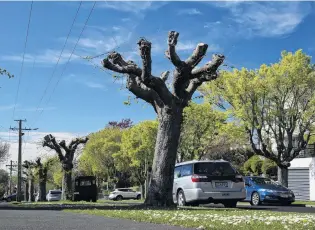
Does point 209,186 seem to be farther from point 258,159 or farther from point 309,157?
point 258,159

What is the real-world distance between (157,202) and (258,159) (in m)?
33.5

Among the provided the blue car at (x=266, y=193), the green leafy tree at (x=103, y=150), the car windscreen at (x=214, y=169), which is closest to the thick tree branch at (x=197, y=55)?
the car windscreen at (x=214, y=169)

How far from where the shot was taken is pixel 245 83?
1140 inches

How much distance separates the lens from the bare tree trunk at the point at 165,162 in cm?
1418

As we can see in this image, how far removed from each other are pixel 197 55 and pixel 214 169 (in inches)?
163

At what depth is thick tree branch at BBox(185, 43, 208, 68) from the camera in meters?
14.9

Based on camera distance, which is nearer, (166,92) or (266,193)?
(166,92)

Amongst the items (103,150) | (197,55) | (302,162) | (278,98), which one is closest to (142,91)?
(197,55)

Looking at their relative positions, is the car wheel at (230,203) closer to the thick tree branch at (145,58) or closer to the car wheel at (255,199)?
the thick tree branch at (145,58)

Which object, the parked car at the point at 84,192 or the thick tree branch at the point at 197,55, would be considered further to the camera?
the parked car at the point at 84,192

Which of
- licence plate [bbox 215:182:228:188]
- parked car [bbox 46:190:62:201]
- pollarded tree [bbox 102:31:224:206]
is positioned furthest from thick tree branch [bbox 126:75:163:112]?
parked car [bbox 46:190:62:201]

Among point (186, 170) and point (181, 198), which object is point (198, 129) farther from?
point (186, 170)

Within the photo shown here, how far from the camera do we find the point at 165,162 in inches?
566

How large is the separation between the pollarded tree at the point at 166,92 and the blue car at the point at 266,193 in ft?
30.2
